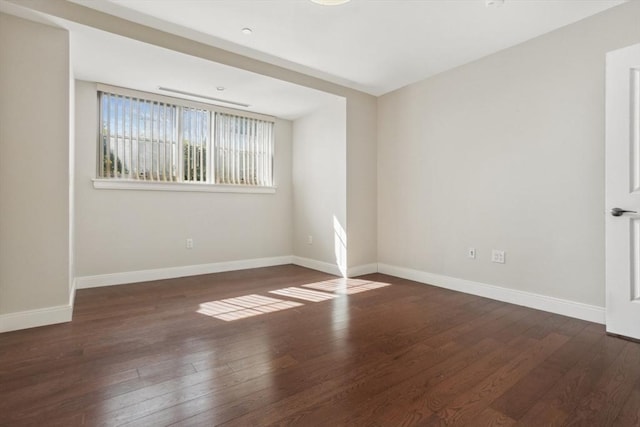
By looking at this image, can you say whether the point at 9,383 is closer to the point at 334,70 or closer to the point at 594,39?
the point at 334,70

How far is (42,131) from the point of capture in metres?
2.53

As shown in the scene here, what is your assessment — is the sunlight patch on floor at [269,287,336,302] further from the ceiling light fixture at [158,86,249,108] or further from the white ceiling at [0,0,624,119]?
the ceiling light fixture at [158,86,249,108]

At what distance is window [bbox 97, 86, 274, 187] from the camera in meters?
3.89

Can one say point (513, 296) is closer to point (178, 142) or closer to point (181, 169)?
point (181, 169)

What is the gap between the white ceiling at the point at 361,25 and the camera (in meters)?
Answer: 2.54

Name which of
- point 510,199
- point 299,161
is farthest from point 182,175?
point 510,199

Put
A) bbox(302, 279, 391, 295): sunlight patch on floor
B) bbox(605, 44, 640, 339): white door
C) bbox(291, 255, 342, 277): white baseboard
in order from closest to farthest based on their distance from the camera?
1. bbox(605, 44, 640, 339): white door
2. bbox(302, 279, 391, 295): sunlight patch on floor
3. bbox(291, 255, 342, 277): white baseboard

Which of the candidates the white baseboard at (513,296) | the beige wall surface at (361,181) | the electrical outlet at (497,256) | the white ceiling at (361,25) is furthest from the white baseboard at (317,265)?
the white ceiling at (361,25)

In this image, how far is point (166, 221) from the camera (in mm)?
4227

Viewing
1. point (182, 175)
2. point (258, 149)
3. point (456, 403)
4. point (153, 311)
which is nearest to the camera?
point (456, 403)

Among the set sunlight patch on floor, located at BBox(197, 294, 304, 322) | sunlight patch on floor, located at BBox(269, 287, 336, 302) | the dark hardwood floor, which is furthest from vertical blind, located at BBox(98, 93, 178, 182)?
sunlight patch on floor, located at BBox(269, 287, 336, 302)

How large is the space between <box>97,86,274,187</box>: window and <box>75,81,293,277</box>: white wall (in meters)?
0.18

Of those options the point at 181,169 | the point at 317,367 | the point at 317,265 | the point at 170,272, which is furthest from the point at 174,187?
the point at 317,367

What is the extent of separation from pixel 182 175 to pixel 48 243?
6.49 ft
